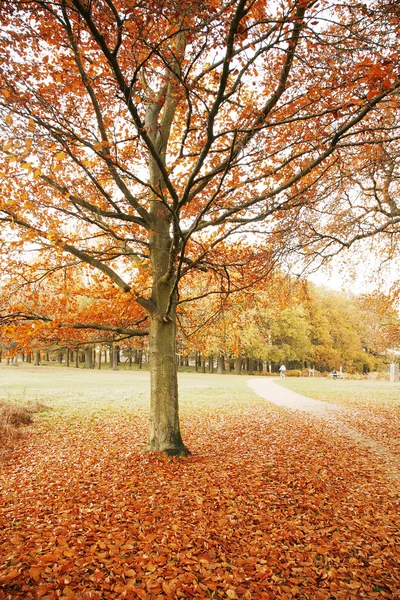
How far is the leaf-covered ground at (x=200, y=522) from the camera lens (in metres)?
3.40

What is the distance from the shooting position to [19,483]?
6.12m

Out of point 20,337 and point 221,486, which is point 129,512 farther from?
point 20,337

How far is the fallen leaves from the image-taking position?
3.39 meters

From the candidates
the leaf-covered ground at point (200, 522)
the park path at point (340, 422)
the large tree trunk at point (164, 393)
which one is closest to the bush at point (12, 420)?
the leaf-covered ground at point (200, 522)

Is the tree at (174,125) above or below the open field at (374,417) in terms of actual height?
above

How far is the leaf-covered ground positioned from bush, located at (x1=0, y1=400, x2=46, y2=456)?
52 cm

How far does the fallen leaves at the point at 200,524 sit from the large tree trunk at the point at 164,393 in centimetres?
31

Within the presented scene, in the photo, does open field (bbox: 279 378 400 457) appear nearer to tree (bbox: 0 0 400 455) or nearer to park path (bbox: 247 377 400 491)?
park path (bbox: 247 377 400 491)

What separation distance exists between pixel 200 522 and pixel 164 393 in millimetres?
2700

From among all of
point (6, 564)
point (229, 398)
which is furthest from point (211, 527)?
point (229, 398)

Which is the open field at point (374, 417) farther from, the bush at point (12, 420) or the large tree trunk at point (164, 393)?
the bush at point (12, 420)

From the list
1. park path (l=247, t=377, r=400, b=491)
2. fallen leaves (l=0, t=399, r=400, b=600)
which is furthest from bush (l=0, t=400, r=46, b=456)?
park path (l=247, t=377, r=400, b=491)

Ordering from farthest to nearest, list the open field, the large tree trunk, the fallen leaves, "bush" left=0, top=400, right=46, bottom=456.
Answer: the open field
"bush" left=0, top=400, right=46, bottom=456
the large tree trunk
the fallen leaves

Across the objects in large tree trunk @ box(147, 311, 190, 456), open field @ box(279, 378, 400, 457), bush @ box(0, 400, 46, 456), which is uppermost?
large tree trunk @ box(147, 311, 190, 456)
